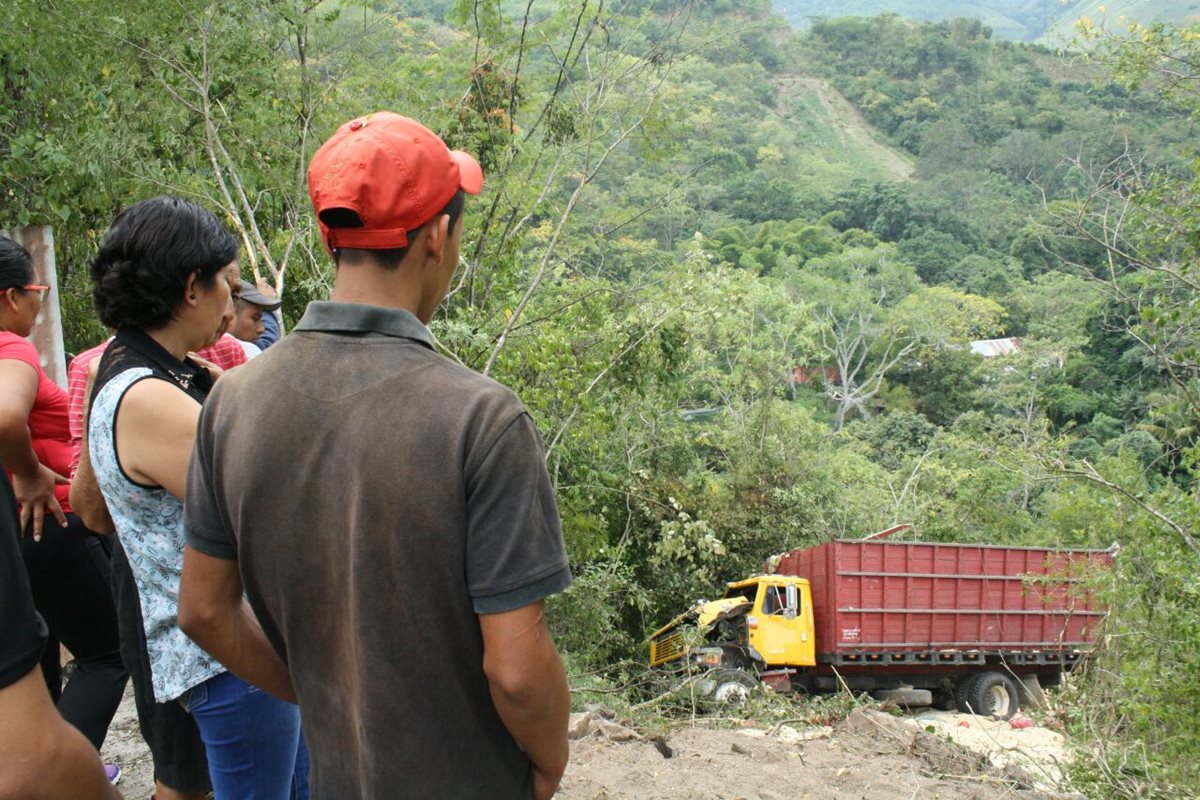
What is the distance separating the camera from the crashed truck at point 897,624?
13609 millimetres

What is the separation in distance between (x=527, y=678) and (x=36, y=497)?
2.11 m

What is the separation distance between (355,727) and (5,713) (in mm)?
724

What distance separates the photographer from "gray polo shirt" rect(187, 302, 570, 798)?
143 cm

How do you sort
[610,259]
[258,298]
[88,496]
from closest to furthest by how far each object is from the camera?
[88,496] < [258,298] < [610,259]

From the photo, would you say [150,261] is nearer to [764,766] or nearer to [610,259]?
[764,766]

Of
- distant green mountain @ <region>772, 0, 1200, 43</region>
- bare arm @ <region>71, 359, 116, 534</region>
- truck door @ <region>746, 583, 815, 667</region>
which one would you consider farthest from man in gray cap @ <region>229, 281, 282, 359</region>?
distant green mountain @ <region>772, 0, 1200, 43</region>

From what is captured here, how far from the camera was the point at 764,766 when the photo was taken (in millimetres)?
5371

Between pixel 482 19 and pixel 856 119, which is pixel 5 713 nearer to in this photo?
pixel 482 19

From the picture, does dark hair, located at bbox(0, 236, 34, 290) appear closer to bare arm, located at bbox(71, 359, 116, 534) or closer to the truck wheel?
bare arm, located at bbox(71, 359, 116, 534)

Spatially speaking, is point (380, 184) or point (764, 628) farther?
point (764, 628)

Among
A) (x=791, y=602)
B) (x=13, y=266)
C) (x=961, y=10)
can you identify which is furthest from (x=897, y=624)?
(x=961, y=10)

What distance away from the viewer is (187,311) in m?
2.41

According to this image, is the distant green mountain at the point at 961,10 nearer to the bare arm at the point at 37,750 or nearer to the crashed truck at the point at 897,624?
the crashed truck at the point at 897,624

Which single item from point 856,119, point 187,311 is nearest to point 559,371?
point 187,311
